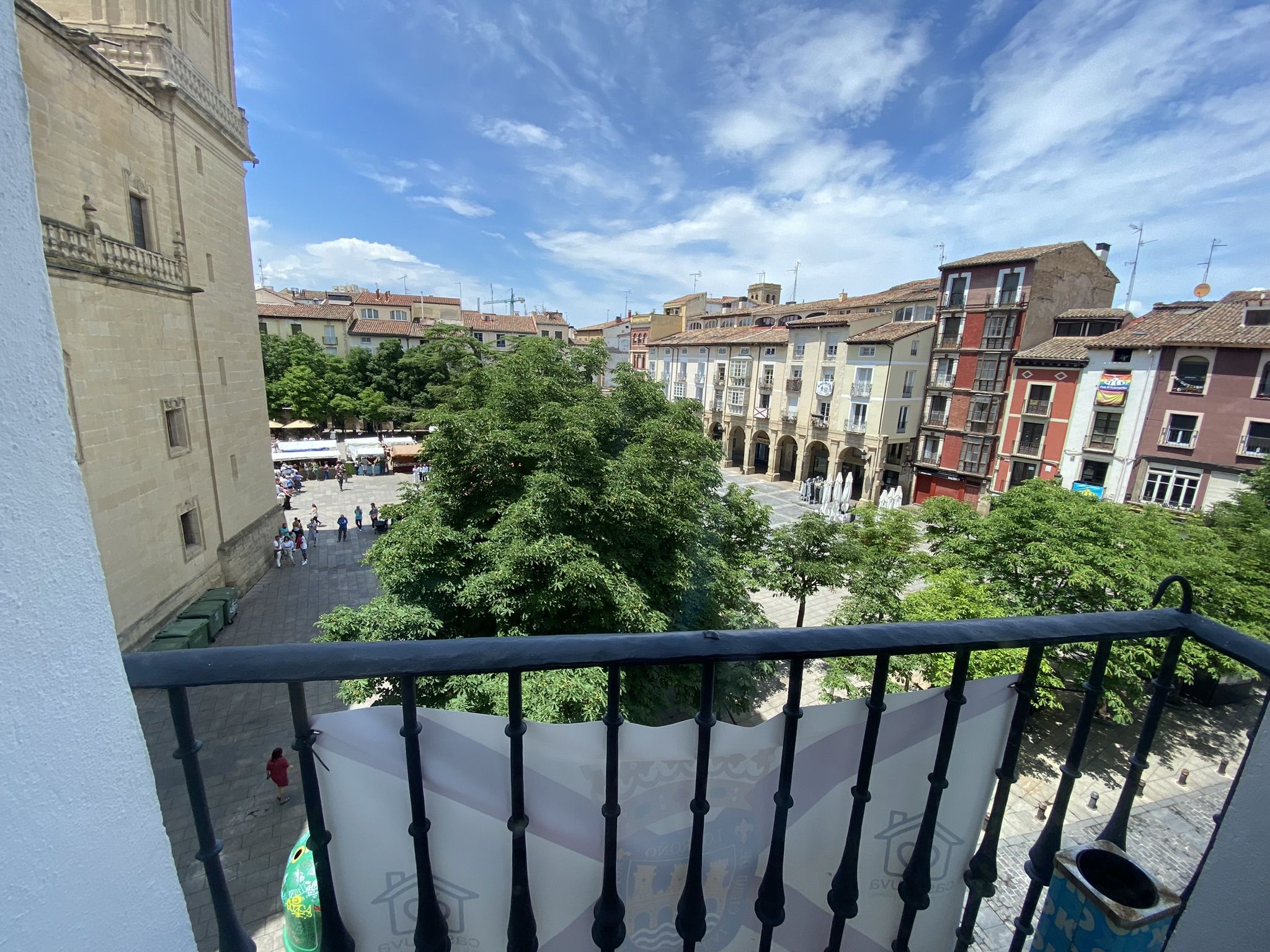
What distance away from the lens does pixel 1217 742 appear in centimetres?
1209

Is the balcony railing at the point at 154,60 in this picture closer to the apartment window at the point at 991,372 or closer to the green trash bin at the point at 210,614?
the green trash bin at the point at 210,614

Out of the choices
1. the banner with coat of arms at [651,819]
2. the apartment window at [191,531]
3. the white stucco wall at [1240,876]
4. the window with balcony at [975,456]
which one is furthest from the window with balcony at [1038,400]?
the apartment window at [191,531]

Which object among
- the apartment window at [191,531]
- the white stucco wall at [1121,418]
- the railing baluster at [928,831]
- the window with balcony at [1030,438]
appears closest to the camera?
the railing baluster at [928,831]

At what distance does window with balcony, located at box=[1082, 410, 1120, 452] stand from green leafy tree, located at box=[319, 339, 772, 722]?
20.3 m

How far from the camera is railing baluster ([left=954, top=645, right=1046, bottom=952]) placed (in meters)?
1.69

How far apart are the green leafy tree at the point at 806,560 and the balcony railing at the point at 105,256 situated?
14.8m

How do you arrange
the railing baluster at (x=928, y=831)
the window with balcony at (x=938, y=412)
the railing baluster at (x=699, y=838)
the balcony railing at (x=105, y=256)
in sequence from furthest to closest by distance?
the window with balcony at (x=938, y=412) → the balcony railing at (x=105, y=256) → the railing baluster at (x=928, y=831) → the railing baluster at (x=699, y=838)

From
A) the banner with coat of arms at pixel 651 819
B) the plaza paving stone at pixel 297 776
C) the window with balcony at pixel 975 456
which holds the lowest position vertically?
the plaza paving stone at pixel 297 776

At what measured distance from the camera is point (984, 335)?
2828 centimetres

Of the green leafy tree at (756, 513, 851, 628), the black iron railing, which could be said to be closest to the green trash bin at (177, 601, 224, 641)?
the green leafy tree at (756, 513, 851, 628)

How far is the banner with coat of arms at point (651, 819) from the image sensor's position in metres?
1.45

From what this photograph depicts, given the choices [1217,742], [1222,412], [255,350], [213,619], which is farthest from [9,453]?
[1222,412]

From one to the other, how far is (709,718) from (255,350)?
22.4 meters

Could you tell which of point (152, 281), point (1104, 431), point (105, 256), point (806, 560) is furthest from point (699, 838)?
point (1104, 431)
